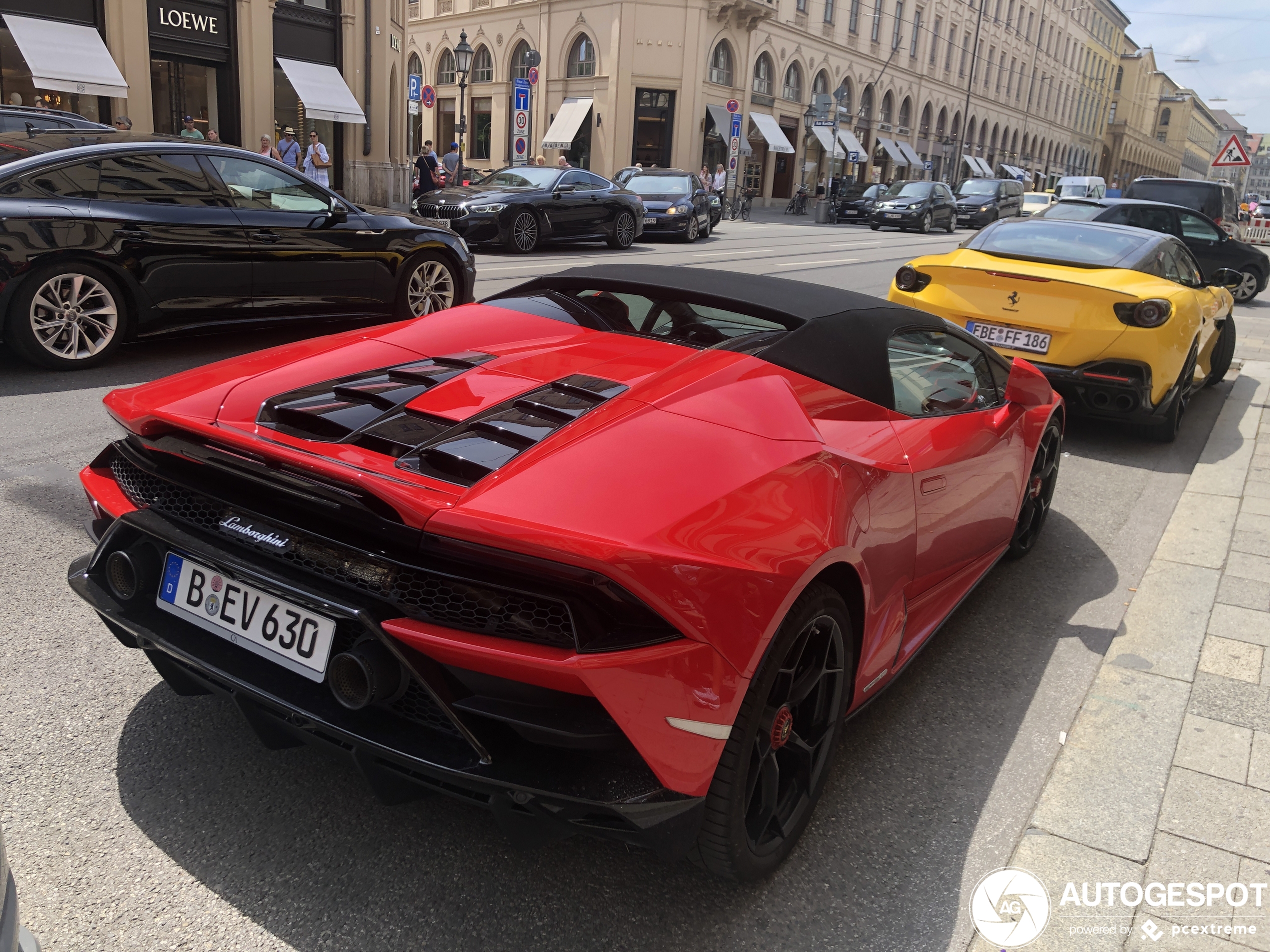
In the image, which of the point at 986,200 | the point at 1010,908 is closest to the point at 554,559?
the point at 1010,908

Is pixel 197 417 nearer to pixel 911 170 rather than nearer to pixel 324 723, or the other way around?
pixel 324 723

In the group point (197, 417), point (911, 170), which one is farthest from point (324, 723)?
point (911, 170)

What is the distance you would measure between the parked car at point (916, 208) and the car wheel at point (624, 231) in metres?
14.8

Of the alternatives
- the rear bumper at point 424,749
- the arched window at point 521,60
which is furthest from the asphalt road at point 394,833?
the arched window at point 521,60

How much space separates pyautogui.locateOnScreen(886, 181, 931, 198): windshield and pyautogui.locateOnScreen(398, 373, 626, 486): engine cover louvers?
30.9m

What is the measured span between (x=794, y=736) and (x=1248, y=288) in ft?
59.6

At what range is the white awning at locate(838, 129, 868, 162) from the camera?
50312 millimetres

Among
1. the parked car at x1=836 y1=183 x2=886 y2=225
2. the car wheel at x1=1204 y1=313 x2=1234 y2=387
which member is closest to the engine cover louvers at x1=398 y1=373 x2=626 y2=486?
the car wheel at x1=1204 y1=313 x2=1234 y2=387

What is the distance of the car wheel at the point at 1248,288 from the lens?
54.7ft

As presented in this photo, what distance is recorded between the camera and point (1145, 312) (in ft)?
20.5

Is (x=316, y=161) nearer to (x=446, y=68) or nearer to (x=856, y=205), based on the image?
(x=856, y=205)

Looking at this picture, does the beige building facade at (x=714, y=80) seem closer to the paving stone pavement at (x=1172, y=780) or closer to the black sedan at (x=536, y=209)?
the black sedan at (x=536, y=209)

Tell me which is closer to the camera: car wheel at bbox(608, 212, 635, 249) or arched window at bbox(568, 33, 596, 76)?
car wheel at bbox(608, 212, 635, 249)

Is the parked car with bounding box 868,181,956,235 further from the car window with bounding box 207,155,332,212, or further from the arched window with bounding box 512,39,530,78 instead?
the car window with bounding box 207,155,332,212
